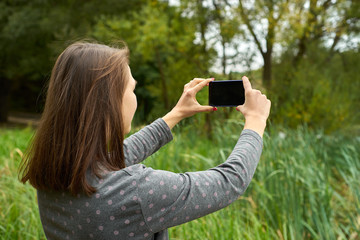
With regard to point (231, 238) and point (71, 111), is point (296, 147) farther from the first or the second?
point (71, 111)

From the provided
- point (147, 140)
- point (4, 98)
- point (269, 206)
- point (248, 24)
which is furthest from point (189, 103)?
point (4, 98)

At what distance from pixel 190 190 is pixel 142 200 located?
0.13 meters

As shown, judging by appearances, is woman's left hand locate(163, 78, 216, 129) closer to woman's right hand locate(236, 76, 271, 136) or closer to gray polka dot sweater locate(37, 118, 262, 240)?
woman's right hand locate(236, 76, 271, 136)

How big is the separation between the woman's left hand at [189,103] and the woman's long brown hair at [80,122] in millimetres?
341

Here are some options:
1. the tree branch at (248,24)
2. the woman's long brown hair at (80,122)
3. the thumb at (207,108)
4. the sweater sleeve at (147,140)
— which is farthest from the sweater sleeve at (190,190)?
the tree branch at (248,24)

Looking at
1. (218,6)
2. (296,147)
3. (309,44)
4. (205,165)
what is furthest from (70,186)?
(309,44)

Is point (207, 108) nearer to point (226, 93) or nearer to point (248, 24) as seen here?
point (226, 93)

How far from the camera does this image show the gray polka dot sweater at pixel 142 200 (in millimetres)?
869

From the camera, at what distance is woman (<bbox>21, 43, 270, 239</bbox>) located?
875 mm

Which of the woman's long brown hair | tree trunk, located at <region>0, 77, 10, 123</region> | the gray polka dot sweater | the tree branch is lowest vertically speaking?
tree trunk, located at <region>0, 77, 10, 123</region>

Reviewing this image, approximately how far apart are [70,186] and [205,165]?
1.96 metres

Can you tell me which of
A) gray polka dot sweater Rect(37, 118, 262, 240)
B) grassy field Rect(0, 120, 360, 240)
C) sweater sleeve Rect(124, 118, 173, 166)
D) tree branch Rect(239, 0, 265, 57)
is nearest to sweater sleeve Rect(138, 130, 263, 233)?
gray polka dot sweater Rect(37, 118, 262, 240)

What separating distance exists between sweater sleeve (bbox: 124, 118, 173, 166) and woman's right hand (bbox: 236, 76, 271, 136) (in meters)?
0.40

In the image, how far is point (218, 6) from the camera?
710 cm
